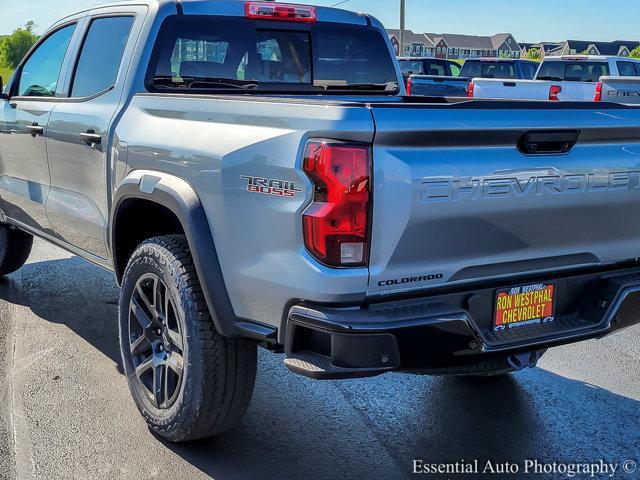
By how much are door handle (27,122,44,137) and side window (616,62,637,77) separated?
1477 cm

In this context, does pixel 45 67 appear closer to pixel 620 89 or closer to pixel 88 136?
pixel 88 136

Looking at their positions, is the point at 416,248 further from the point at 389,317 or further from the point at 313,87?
the point at 313,87

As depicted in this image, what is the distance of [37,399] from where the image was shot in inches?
164

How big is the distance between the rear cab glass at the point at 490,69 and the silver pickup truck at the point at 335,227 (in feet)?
54.3

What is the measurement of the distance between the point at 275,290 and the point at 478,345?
789 mm

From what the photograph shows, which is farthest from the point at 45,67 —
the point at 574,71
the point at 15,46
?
the point at 15,46

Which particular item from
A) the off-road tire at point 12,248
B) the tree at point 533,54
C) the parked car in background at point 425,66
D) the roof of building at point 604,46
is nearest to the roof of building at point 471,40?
the tree at point 533,54

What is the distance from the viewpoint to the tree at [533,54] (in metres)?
99.3

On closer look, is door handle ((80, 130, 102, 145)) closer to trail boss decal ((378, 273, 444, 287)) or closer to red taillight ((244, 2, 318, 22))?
red taillight ((244, 2, 318, 22))

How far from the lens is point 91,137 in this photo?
4.20 meters

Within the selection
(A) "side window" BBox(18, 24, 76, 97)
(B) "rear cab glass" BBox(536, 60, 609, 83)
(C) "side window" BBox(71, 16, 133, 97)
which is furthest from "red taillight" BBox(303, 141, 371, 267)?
(B) "rear cab glass" BBox(536, 60, 609, 83)

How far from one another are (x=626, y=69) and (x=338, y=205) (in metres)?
16.3

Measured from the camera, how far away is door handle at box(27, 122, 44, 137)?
4910 mm

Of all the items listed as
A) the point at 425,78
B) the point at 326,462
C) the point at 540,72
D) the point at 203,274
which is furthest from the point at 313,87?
the point at 540,72
